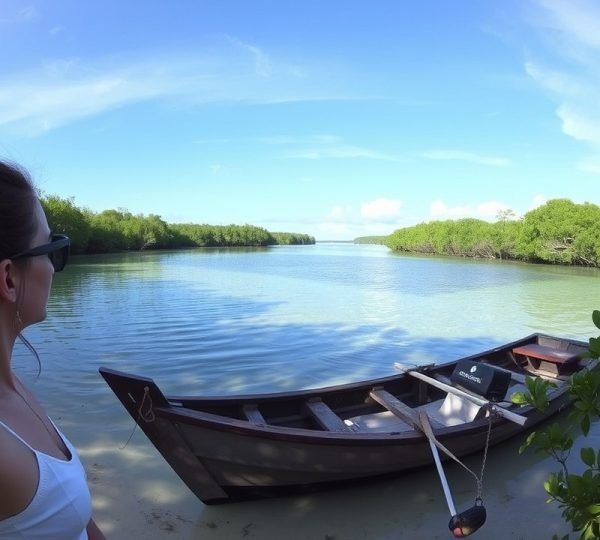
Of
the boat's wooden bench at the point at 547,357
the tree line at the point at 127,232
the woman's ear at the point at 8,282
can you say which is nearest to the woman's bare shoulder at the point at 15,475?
the woman's ear at the point at 8,282

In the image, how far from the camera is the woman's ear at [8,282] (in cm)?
115

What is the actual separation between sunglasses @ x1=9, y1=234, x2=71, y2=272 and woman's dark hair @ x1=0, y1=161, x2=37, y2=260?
2 cm

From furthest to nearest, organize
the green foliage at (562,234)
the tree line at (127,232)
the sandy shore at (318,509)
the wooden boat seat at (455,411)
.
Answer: the tree line at (127,232) < the green foliage at (562,234) < the wooden boat seat at (455,411) < the sandy shore at (318,509)

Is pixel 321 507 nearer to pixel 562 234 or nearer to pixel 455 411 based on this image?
pixel 455 411

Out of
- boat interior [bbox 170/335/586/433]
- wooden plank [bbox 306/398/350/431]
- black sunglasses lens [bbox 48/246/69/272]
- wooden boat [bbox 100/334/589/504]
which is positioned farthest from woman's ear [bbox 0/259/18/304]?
wooden plank [bbox 306/398/350/431]

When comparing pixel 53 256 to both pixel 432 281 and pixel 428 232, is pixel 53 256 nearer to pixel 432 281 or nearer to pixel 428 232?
pixel 432 281

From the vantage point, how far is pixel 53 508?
1.07 metres

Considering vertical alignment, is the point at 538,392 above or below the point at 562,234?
below

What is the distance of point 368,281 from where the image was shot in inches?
1303

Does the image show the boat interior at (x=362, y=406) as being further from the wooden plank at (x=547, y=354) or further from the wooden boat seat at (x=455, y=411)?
the wooden plank at (x=547, y=354)

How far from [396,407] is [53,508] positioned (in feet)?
16.9

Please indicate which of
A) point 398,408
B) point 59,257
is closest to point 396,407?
point 398,408

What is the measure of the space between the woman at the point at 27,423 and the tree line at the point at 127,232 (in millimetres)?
15158

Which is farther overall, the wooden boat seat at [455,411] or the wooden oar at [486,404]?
the wooden boat seat at [455,411]
